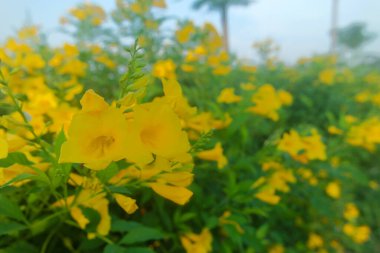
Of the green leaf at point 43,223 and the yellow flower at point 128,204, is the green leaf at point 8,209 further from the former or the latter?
the yellow flower at point 128,204

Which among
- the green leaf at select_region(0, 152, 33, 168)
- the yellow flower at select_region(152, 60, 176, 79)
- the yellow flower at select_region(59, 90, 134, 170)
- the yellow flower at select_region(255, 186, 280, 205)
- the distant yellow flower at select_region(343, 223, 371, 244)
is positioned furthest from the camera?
the distant yellow flower at select_region(343, 223, 371, 244)

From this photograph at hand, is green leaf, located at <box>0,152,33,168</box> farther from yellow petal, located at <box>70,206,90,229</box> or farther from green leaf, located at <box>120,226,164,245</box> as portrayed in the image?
green leaf, located at <box>120,226,164,245</box>

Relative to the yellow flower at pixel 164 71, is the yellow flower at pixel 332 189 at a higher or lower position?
lower

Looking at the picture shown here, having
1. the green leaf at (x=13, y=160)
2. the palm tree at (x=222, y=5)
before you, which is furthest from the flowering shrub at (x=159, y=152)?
the palm tree at (x=222, y=5)

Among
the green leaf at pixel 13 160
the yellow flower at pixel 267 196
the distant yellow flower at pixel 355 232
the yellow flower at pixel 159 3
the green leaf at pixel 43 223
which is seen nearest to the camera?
the green leaf at pixel 13 160

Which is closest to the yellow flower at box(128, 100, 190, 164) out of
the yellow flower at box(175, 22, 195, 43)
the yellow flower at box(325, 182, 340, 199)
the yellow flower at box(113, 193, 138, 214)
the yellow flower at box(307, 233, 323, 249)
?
the yellow flower at box(113, 193, 138, 214)

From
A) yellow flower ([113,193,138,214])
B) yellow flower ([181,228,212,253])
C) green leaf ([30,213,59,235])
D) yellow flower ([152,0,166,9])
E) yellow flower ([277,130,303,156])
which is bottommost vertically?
yellow flower ([181,228,212,253])

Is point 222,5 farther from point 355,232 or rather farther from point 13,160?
point 13,160

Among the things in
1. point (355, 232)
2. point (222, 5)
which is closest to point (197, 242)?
point (355, 232)
